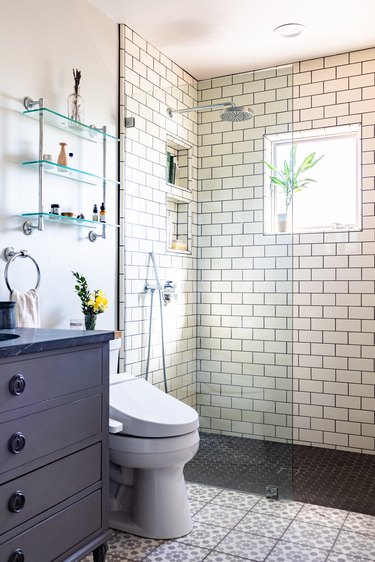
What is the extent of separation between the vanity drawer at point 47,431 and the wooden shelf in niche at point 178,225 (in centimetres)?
138

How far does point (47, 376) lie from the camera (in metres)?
1.63

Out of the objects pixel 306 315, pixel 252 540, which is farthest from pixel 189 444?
pixel 306 315

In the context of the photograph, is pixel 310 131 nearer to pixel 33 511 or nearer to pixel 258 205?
pixel 258 205

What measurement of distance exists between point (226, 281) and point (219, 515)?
1.21 m

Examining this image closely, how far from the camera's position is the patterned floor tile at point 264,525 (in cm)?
235

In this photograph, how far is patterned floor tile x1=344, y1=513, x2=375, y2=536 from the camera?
2.36 meters

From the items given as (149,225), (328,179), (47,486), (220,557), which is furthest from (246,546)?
(328,179)

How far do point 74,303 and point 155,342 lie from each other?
24.2 inches

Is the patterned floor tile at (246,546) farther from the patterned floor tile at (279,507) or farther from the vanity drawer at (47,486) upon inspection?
the vanity drawer at (47,486)

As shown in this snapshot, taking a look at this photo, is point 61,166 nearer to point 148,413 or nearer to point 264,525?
point 148,413

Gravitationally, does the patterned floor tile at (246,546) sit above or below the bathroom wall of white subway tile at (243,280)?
below

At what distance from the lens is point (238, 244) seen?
2.88 metres

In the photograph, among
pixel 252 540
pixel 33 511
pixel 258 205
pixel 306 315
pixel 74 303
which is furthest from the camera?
pixel 306 315

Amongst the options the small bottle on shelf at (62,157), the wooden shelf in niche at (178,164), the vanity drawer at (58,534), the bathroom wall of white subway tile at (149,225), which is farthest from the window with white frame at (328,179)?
the vanity drawer at (58,534)
